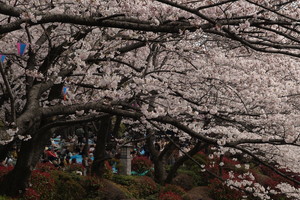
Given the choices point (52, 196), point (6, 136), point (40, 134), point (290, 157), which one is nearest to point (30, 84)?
point (40, 134)

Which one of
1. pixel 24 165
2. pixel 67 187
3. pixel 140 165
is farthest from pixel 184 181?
pixel 24 165

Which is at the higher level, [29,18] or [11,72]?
[11,72]

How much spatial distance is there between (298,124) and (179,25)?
9635 mm

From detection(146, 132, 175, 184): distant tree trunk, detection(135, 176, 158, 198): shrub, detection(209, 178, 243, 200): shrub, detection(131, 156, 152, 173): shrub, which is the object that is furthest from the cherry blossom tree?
detection(131, 156, 152, 173): shrub

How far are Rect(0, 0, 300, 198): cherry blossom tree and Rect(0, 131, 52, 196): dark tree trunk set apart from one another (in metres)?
0.02

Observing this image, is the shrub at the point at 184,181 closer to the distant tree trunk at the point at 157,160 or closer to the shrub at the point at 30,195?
the distant tree trunk at the point at 157,160

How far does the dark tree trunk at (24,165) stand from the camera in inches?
319

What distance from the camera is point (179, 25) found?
472 centimetres

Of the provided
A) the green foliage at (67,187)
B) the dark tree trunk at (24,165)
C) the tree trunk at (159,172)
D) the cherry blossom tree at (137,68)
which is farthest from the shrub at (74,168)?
the dark tree trunk at (24,165)

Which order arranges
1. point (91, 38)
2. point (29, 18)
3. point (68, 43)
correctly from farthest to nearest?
point (91, 38), point (68, 43), point (29, 18)

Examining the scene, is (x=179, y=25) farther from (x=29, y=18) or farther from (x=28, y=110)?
(x=28, y=110)

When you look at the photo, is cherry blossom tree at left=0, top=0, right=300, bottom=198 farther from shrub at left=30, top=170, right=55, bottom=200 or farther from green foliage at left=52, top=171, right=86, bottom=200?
green foliage at left=52, top=171, right=86, bottom=200

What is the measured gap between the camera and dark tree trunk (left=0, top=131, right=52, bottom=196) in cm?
811

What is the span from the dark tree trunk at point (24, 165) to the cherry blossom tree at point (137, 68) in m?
0.02
